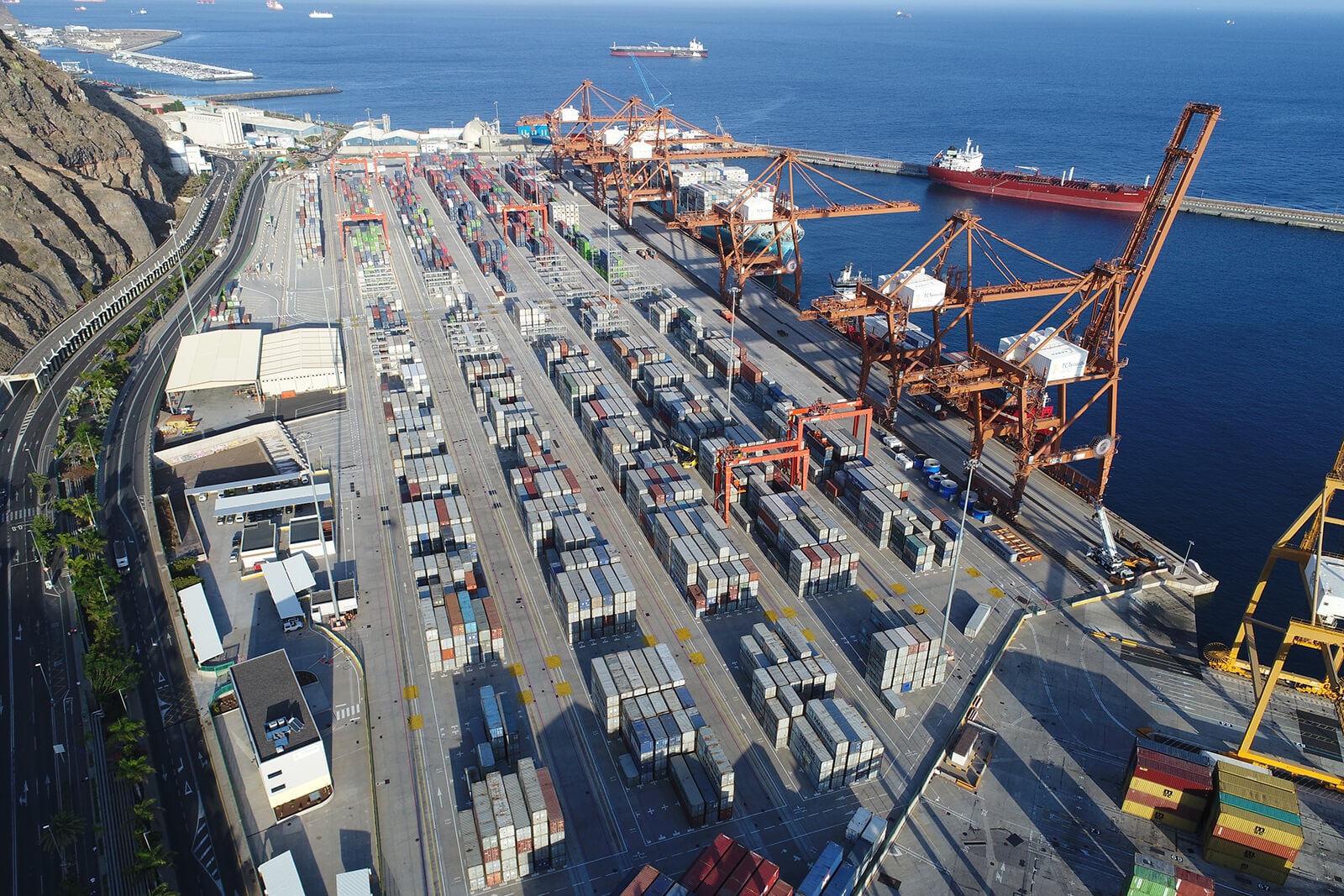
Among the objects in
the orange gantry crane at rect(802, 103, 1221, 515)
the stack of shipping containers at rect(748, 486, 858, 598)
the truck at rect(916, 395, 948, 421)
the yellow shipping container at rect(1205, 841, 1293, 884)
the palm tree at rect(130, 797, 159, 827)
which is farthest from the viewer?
the truck at rect(916, 395, 948, 421)

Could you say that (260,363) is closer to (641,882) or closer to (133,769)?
(133,769)

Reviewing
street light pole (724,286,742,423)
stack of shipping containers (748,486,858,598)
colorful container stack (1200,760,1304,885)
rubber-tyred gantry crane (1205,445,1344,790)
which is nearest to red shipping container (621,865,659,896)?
stack of shipping containers (748,486,858,598)

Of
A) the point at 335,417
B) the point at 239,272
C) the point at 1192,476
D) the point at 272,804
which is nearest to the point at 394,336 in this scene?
the point at 335,417

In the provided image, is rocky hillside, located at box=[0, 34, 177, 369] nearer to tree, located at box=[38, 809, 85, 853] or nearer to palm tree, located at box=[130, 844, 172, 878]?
tree, located at box=[38, 809, 85, 853]

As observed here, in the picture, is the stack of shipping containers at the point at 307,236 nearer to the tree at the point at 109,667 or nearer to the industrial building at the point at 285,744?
the tree at the point at 109,667

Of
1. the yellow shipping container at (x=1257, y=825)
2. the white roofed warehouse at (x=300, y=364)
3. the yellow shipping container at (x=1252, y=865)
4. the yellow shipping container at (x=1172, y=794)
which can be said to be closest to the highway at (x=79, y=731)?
the white roofed warehouse at (x=300, y=364)

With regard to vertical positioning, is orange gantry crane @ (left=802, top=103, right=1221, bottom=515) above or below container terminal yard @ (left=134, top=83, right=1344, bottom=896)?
above
